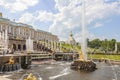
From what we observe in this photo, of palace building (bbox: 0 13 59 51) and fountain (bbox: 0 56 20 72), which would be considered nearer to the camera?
fountain (bbox: 0 56 20 72)

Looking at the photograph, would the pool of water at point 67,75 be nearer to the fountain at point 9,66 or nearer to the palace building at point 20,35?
the fountain at point 9,66

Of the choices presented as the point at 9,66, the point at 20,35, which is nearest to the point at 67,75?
the point at 9,66

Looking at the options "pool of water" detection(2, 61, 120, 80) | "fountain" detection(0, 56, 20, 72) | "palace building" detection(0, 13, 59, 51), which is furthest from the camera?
"palace building" detection(0, 13, 59, 51)

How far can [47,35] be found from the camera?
146 metres

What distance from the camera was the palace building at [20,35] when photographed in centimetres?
7894

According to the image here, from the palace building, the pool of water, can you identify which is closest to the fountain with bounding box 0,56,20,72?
the pool of water

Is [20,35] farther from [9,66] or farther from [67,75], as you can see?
[67,75]

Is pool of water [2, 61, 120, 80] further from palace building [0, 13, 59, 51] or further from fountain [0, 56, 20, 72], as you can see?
palace building [0, 13, 59, 51]

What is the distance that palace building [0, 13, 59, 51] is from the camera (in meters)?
78.9

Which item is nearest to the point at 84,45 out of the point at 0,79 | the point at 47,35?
the point at 0,79

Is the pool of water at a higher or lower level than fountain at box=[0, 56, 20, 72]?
lower

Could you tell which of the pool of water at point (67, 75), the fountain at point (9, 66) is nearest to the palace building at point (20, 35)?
the fountain at point (9, 66)

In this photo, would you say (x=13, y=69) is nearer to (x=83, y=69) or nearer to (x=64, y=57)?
(x=83, y=69)

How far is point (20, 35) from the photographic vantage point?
106 metres
